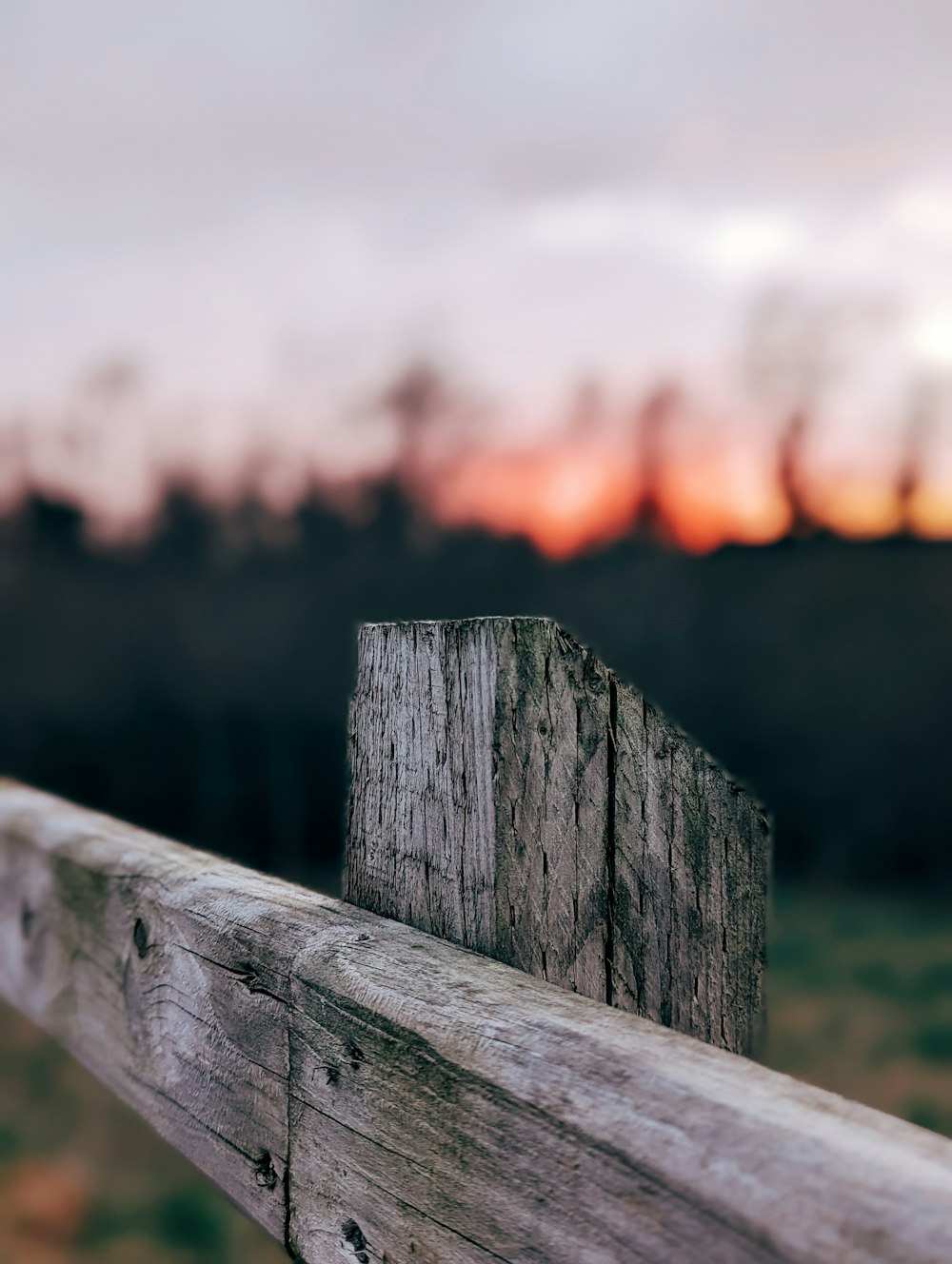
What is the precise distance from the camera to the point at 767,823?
3.31 ft

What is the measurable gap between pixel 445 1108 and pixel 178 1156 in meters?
2.79

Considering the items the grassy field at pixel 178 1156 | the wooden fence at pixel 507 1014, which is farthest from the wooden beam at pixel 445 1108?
the grassy field at pixel 178 1156

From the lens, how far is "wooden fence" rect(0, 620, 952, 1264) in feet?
1.74

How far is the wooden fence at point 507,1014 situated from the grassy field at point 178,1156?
2227mm

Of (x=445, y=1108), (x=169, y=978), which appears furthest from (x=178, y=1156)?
(x=445, y=1108)

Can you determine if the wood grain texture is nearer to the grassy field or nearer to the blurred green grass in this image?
A: the grassy field

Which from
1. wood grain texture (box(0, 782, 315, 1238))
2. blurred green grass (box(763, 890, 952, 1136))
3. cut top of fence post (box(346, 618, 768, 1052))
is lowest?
blurred green grass (box(763, 890, 952, 1136))

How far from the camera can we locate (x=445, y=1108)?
2.31 feet

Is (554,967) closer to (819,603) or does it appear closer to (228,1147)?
(228,1147)

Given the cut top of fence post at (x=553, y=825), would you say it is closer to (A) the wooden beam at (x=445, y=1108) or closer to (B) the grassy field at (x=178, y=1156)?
(A) the wooden beam at (x=445, y=1108)

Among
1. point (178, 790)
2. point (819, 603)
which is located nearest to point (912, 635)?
point (819, 603)

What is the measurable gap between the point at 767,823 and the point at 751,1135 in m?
0.52

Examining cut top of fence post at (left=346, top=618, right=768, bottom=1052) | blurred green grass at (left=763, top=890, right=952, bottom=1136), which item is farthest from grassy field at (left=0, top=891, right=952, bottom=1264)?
cut top of fence post at (left=346, top=618, right=768, bottom=1052)

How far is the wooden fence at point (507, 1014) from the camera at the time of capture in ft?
1.74
